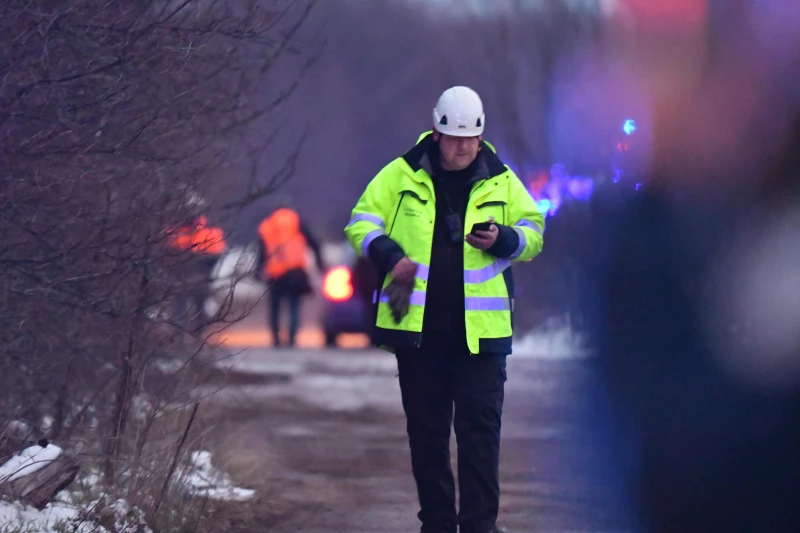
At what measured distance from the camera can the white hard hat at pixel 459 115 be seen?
5930 mm

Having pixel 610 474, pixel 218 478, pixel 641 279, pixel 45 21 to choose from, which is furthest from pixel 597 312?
pixel 45 21

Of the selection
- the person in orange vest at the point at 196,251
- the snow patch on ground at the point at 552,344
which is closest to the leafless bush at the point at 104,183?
the person in orange vest at the point at 196,251

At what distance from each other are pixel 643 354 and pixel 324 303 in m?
5.38

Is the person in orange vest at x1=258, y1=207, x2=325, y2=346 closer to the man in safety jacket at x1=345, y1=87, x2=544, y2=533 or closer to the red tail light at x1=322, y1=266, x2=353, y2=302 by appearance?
the red tail light at x1=322, y1=266, x2=353, y2=302

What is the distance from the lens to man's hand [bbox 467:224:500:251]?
5.71 metres

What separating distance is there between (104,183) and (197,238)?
1.94 ft

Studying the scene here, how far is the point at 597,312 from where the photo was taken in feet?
50.5

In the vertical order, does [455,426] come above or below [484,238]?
below

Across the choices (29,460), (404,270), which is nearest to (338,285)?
(29,460)

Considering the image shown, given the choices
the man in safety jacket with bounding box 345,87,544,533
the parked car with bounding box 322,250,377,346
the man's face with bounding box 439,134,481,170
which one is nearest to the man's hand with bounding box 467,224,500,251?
the man in safety jacket with bounding box 345,87,544,533

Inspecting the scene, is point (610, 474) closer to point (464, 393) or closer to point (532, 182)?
point (464, 393)

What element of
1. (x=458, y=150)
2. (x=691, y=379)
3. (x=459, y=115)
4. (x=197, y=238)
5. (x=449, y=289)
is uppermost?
(x=459, y=115)

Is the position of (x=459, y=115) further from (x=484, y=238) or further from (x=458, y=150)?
(x=484, y=238)

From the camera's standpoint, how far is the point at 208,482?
278 inches
